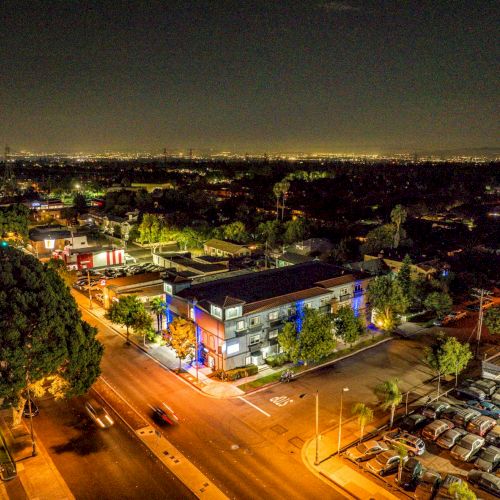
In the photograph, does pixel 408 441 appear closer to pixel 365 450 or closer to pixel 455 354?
pixel 365 450

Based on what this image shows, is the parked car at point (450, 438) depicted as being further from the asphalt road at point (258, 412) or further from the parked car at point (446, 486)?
the asphalt road at point (258, 412)

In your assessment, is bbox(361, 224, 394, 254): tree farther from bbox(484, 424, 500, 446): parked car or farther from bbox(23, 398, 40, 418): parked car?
bbox(23, 398, 40, 418): parked car

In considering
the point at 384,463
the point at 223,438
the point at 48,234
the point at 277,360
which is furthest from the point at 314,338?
the point at 48,234

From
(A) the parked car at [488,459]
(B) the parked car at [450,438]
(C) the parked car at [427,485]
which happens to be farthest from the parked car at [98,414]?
(A) the parked car at [488,459]

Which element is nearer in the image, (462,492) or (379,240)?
(462,492)

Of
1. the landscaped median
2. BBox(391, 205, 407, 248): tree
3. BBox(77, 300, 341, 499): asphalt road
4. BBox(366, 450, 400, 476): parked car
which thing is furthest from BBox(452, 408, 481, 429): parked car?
BBox(391, 205, 407, 248): tree

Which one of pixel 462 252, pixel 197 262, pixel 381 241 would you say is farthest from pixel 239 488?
pixel 462 252
